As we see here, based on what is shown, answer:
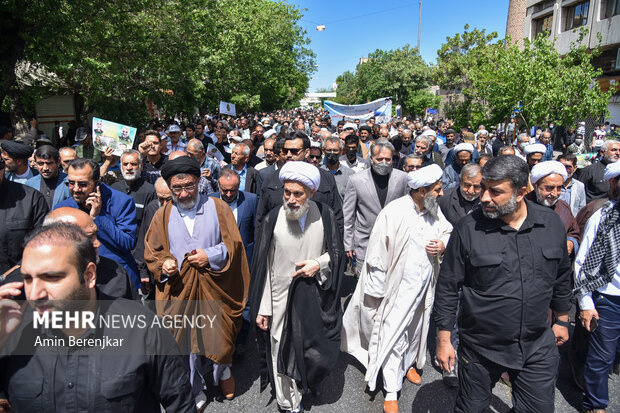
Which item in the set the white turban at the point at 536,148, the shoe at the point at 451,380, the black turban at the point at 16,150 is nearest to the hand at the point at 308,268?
the shoe at the point at 451,380

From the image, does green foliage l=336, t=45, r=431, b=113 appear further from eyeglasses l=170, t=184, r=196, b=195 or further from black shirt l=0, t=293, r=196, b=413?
black shirt l=0, t=293, r=196, b=413

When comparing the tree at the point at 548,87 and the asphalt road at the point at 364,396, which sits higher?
the tree at the point at 548,87

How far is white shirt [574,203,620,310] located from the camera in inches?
114

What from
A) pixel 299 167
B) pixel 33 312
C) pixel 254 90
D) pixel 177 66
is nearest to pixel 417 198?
pixel 299 167

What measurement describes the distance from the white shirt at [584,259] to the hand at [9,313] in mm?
3467

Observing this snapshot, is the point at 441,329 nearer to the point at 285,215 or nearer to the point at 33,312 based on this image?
the point at 285,215

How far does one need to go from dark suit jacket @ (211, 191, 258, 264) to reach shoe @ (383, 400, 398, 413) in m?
1.89

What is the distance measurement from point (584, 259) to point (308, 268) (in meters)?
2.11

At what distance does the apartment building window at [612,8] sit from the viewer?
67.6 ft

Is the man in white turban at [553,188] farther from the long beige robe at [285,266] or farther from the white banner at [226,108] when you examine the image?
the white banner at [226,108]

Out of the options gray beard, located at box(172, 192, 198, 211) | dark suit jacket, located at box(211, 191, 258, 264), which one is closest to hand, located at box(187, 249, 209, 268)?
gray beard, located at box(172, 192, 198, 211)

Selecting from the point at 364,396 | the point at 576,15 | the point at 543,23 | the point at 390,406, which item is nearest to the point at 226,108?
the point at 364,396

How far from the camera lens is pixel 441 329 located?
260 centimetres

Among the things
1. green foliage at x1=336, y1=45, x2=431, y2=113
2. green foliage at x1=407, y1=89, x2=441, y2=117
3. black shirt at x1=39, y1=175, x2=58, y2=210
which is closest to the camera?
black shirt at x1=39, y1=175, x2=58, y2=210
